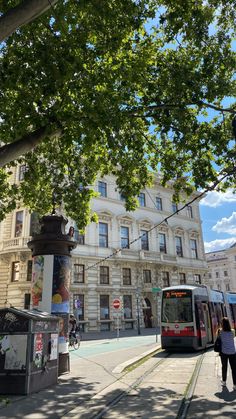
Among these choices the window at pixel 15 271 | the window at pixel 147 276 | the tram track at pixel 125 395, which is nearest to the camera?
the tram track at pixel 125 395

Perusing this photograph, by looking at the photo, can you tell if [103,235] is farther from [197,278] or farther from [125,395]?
[125,395]

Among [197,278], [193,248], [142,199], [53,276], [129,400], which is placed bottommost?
[129,400]

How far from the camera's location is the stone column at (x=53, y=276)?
11812 mm

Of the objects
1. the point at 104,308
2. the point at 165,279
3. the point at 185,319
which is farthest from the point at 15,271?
the point at 185,319

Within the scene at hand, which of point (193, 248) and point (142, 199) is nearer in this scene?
point (142, 199)

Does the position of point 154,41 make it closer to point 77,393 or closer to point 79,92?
point 79,92

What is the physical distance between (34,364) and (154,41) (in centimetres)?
1107

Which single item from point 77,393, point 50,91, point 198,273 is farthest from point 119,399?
point 198,273

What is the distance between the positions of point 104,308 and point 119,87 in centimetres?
2698

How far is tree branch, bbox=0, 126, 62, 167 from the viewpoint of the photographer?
33.1 ft

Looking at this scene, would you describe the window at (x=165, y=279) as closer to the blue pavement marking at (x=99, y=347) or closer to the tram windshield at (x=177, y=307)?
the blue pavement marking at (x=99, y=347)

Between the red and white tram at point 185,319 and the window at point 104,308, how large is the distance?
17.0m

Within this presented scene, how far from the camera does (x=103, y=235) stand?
38.3 m

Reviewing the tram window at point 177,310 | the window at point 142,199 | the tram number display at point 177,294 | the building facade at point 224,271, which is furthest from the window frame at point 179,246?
the building facade at point 224,271
